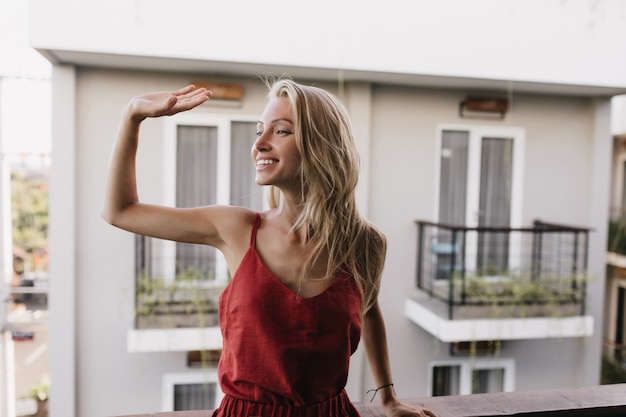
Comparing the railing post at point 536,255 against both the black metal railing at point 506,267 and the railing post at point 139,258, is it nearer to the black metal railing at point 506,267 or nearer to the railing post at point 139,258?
the black metal railing at point 506,267

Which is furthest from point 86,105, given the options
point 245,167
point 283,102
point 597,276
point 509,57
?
point 597,276

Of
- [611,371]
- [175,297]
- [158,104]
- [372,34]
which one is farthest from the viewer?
[611,371]

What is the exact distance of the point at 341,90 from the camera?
15.8 feet

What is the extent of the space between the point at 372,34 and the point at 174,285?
2427mm

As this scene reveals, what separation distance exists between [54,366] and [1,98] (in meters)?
2.20

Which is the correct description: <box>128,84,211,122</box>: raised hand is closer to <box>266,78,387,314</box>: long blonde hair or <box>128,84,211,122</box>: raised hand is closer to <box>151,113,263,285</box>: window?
<box>266,78,387,314</box>: long blonde hair

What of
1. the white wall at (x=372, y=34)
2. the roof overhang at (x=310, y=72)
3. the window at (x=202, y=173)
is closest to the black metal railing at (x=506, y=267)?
the roof overhang at (x=310, y=72)

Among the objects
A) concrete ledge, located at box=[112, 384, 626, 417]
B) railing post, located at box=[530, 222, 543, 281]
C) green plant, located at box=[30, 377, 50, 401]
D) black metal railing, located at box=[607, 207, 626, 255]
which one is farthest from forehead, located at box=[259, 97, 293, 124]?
black metal railing, located at box=[607, 207, 626, 255]

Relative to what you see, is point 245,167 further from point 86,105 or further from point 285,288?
point 285,288

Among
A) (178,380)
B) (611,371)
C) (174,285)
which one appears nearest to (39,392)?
(178,380)

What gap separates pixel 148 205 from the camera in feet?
2.86

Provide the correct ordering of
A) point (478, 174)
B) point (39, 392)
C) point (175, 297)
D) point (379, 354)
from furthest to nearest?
point (39, 392)
point (478, 174)
point (175, 297)
point (379, 354)

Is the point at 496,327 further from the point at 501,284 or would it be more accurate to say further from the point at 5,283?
the point at 5,283

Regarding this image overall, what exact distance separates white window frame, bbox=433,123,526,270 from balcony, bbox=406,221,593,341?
2 centimetres
